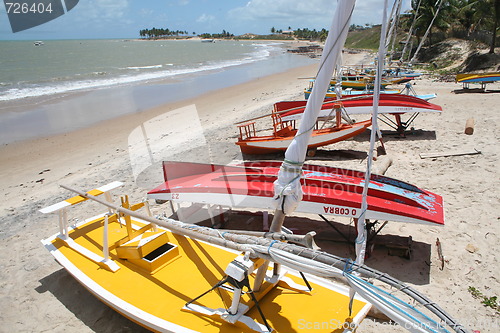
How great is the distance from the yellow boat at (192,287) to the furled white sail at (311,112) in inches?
32.4

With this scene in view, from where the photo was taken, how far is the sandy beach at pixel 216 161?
18.2 ft

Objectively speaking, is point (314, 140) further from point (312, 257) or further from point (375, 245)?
point (312, 257)

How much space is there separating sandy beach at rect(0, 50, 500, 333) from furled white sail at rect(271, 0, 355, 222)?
249 cm

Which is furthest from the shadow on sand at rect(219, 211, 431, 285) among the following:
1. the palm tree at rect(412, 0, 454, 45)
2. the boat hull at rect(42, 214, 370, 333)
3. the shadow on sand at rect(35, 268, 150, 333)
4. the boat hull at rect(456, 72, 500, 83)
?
the palm tree at rect(412, 0, 454, 45)

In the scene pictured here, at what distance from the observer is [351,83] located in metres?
22.2

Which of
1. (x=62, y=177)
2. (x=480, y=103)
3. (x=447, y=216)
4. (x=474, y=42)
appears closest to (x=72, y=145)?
(x=62, y=177)

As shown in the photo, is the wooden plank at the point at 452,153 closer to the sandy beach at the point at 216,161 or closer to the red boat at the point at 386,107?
the sandy beach at the point at 216,161

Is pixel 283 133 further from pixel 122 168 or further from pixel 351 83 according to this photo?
pixel 351 83

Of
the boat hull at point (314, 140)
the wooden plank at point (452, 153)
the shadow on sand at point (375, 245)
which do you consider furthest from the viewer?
the boat hull at point (314, 140)

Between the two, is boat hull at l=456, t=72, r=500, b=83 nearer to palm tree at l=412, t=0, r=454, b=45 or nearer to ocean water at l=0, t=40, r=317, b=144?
palm tree at l=412, t=0, r=454, b=45

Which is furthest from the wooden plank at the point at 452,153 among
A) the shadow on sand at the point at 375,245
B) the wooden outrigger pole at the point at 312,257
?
the wooden outrigger pole at the point at 312,257

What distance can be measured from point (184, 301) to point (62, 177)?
883 cm

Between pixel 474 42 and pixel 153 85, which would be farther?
pixel 474 42

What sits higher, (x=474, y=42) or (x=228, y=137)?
(x=474, y=42)
